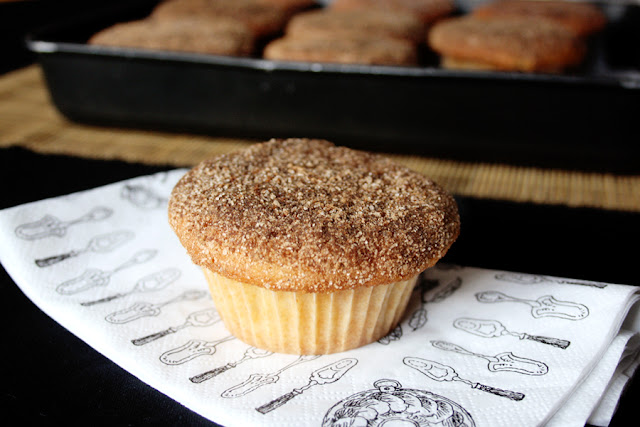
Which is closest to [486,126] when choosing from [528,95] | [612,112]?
[528,95]

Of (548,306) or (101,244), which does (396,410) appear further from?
(101,244)

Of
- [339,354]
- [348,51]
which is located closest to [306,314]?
[339,354]

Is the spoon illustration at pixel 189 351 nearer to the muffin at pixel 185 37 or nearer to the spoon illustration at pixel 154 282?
the spoon illustration at pixel 154 282

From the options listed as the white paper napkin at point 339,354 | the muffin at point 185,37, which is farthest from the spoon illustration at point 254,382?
the muffin at point 185,37

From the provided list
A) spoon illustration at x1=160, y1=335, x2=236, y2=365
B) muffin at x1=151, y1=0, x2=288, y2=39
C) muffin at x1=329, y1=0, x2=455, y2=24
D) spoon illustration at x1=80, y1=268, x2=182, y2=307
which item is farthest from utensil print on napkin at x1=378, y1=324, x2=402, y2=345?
muffin at x1=329, y1=0, x2=455, y2=24

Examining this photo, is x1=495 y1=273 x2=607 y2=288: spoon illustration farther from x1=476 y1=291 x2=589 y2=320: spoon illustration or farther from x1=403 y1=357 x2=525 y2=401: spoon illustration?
x1=403 y1=357 x2=525 y2=401: spoon illustration

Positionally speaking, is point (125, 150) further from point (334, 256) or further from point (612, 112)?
point (612, 112)
